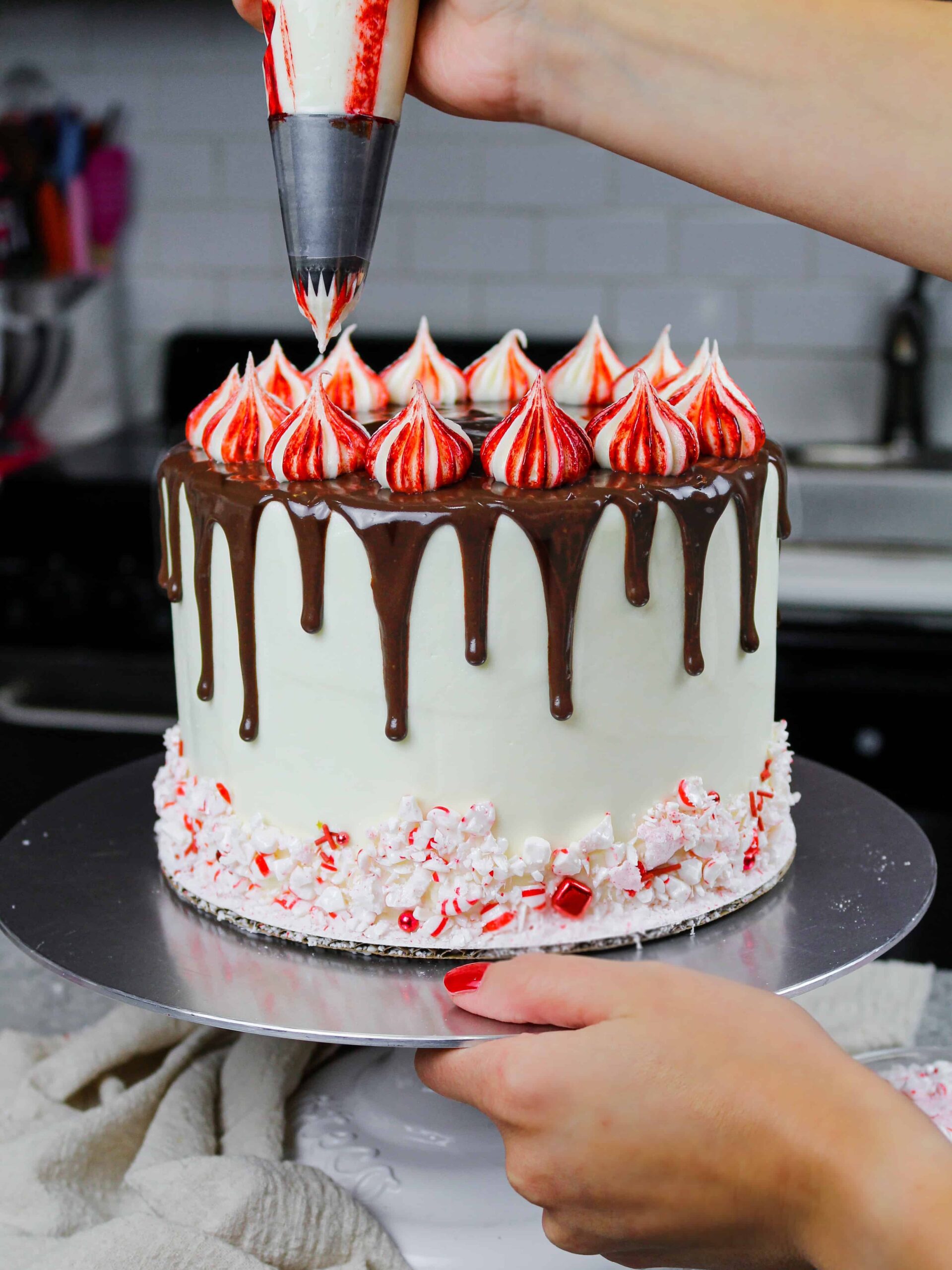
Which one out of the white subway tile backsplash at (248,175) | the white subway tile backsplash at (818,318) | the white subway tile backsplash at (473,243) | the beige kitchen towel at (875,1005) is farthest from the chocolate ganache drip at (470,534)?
the white subway tile backsplash at (248,175)

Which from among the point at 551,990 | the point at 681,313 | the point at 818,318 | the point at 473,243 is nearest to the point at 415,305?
the point at 473,243

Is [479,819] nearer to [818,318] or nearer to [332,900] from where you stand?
[332,900]

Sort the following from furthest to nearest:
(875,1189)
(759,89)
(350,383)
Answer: (350,383) < (759,89) < (875,1189)

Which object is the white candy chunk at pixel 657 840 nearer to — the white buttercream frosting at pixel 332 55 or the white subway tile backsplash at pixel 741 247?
the white buttercream frosting at pixel 332 55

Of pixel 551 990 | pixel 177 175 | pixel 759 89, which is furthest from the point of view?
pixel 177 175

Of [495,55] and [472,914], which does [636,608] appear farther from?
[495,55]

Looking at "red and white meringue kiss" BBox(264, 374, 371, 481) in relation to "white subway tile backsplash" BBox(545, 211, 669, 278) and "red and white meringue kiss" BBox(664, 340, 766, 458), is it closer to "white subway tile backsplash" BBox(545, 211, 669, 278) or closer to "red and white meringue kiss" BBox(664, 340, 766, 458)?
"red and white meringue kiss" BBox(664, 340, 766, 458)

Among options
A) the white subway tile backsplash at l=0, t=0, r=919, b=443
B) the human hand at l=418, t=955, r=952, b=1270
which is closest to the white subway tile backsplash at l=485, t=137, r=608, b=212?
the white subway tile backsplash at l=0, t=0, r=919, b=443

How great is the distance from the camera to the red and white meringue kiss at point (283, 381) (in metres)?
1.40

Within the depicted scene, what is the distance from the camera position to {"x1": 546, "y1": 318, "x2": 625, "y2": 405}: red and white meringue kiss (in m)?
1.53

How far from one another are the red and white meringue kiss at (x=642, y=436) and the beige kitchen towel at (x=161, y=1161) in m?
0.65

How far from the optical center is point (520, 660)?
1.12 metres

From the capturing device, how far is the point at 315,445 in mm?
1170

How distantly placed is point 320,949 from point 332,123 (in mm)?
683
